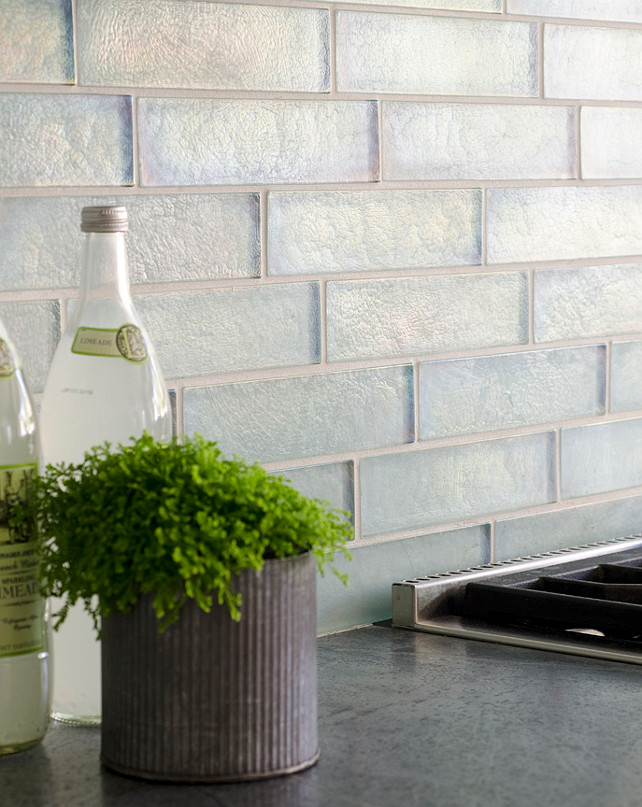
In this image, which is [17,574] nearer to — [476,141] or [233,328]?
[233,328]

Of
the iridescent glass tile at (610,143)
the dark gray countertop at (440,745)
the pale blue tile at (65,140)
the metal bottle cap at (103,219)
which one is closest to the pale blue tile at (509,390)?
the iridescent glass tile at (610,143)

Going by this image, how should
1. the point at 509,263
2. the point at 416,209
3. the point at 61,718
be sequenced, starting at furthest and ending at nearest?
the point at 509,263 → the point at 416,209 → the point at 61,718

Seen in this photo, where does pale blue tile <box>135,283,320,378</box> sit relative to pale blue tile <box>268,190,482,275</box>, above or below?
below

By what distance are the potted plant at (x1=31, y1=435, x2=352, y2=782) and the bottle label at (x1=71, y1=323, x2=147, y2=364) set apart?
124mm

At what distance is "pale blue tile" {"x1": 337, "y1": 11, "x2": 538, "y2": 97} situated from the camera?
1.39 metres

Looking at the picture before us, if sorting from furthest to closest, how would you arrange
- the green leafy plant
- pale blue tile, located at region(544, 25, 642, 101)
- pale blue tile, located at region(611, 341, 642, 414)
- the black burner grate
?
pale blue tile, located at region(611, 341, 642, 414) → pale blue tile, located at region(544, 25, 642, 101) → the black burner grate → the green leafy plant

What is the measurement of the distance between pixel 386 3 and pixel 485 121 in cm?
19

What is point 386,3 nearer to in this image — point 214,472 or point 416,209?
point 416,209

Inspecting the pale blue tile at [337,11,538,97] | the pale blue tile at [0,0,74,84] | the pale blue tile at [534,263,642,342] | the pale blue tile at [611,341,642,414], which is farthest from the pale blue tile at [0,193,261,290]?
the pale blue tile at [611,341,642,414]

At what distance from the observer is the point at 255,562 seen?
0.82 meters

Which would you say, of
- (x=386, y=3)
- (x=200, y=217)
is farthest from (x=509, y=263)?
(x=200, y=217)

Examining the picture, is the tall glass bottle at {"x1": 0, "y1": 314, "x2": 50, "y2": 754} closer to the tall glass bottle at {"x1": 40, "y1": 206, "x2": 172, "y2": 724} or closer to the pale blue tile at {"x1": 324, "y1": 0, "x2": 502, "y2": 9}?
the tall glass bottle at {"x1": 40, "y1": 206, "x2": 172, "y2": 724}

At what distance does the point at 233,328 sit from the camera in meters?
1.30

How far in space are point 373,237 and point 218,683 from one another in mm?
692
